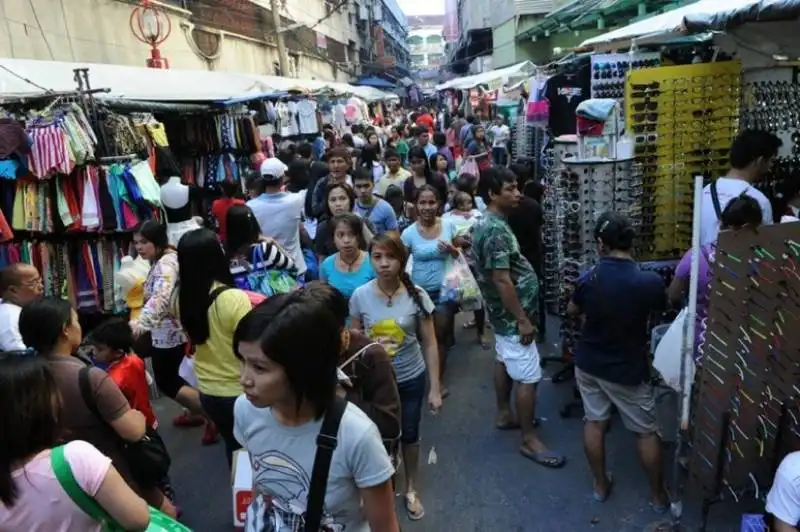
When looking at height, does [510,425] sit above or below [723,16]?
below

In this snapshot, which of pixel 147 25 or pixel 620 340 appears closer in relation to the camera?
pixel 620 340

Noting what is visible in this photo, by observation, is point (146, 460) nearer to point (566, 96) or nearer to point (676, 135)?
point (676, 135)

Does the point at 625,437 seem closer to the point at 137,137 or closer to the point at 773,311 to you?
the point at 773,311

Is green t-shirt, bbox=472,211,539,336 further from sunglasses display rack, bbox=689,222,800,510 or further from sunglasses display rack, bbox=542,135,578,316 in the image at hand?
sunglasses display rack, bbox=689,222,800,510

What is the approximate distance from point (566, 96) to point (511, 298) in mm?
3075

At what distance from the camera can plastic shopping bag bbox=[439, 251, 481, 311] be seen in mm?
4973

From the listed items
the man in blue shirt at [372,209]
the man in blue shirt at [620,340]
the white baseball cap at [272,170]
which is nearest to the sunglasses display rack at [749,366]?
the man in blue shirt at [620,340]

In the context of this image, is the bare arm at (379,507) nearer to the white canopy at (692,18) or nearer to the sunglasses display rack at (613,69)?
the white canopy at (692,18)

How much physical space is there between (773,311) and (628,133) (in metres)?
2.25

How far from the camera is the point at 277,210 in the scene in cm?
532

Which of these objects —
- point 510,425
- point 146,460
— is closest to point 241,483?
Answer: point 146,460

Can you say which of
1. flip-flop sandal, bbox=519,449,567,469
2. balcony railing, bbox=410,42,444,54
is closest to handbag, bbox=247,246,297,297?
flip-flop sandal, bbox=519,449,567,469

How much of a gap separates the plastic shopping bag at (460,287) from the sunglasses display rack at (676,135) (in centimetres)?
128

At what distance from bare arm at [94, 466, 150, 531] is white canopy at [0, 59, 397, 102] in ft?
15.9
